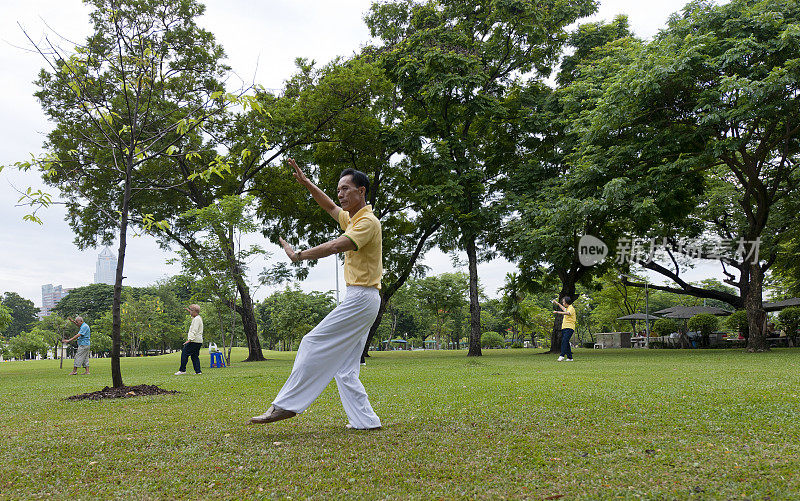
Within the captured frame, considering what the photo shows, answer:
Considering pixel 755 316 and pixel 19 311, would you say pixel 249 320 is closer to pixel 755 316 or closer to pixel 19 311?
pixel 755 316

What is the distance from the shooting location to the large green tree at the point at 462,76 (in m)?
20.4

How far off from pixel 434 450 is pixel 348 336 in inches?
48.0

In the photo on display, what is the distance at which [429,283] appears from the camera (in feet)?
143

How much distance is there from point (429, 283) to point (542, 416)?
38759 mm

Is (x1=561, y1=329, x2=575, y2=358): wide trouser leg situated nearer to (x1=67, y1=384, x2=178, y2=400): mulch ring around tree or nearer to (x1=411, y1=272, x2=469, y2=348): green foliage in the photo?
(x1=67, y1=384, x2=178, y2=400): mulch ring around tree

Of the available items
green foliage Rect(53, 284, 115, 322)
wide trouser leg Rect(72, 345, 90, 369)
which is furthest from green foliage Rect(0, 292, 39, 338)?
wide trouser leg Rect(72, 345, 90, 369)

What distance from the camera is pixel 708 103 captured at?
14.9m

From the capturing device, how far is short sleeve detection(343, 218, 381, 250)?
4.20 meters

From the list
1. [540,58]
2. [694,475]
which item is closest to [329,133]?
[540,58]

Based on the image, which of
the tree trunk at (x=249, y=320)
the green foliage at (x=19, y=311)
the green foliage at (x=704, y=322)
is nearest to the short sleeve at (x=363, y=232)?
the tree trunk at (x=249, y=320)

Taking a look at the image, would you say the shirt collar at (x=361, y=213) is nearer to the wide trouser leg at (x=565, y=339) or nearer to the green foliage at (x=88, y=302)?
the wide trouser leg at (x=565, y=339)

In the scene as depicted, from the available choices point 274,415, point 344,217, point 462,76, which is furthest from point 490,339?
point 274,415

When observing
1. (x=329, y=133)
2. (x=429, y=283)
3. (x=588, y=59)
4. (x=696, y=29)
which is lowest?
(x=429, y=283)

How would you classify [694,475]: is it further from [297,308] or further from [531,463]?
[297,308]
